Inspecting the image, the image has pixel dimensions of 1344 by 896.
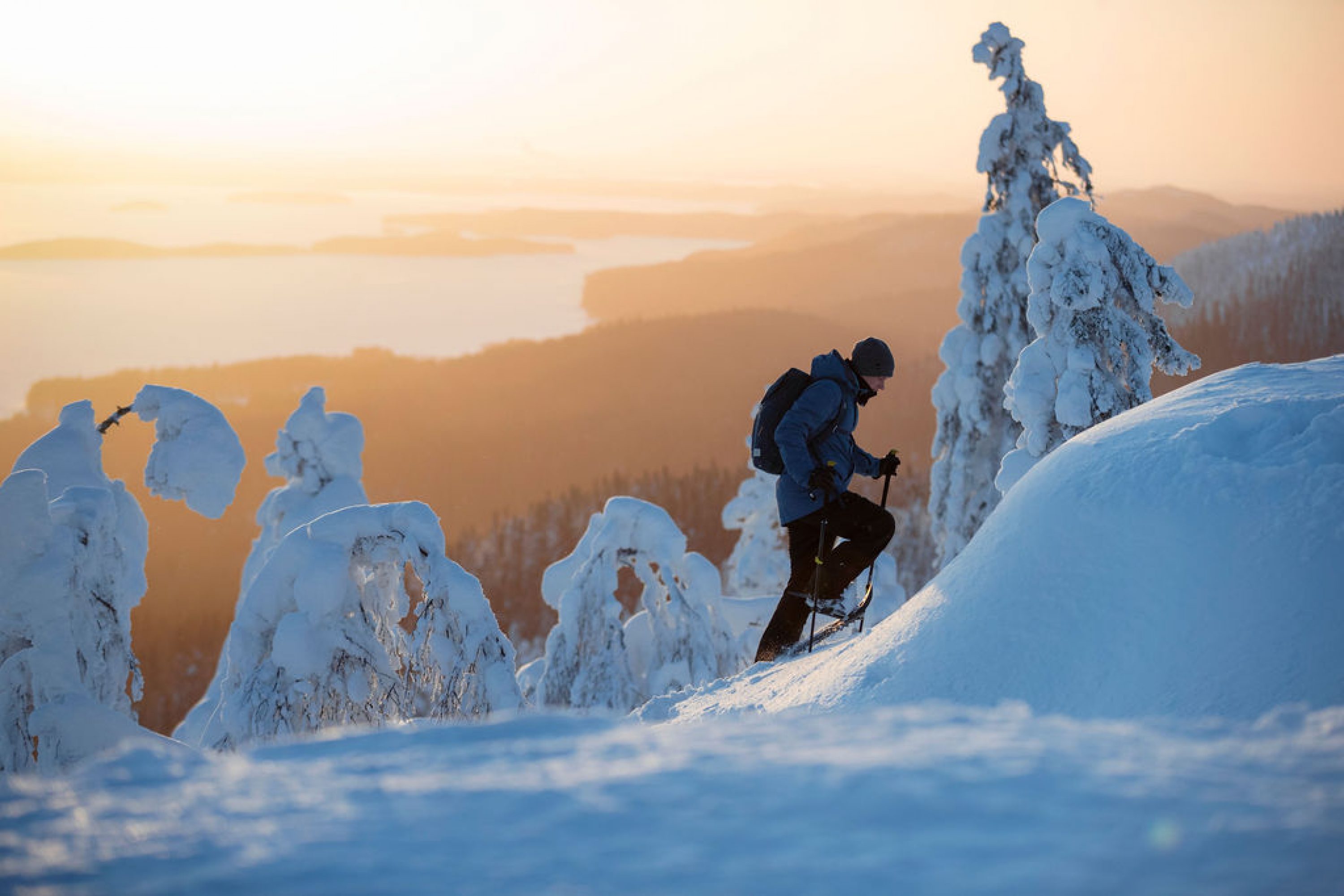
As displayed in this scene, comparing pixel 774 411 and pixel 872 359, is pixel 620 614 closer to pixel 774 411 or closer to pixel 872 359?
pixel 774 411

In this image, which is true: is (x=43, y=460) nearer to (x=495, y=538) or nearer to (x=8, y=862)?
(x=8, y=862)

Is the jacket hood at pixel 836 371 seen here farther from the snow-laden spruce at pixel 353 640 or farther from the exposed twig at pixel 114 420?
the exposed twig at pixel 114 420

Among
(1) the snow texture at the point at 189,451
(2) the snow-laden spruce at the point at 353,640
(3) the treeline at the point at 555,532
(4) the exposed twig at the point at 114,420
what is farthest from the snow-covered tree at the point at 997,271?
(3) the treeline at the point at 555,532

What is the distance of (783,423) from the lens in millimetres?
6309

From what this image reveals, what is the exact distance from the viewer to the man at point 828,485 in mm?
6367

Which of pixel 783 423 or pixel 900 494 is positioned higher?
pixel 783 423

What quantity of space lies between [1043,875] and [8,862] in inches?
99.2

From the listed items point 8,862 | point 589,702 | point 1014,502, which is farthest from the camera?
point 589,702

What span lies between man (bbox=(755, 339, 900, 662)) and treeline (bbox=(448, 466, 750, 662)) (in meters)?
68.9

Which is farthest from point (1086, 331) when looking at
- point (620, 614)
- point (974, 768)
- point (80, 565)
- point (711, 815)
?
point (80, 565)

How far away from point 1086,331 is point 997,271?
6.16m

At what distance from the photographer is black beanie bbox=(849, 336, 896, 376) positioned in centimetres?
660

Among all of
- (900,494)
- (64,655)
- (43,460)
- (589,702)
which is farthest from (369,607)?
(900,494)

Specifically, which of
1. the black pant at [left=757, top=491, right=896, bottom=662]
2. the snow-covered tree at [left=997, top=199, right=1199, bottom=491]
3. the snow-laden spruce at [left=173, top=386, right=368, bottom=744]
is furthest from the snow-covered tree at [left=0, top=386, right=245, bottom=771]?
the snow-covered tree at [left=997, top=199, right=1199, bottom=491]
